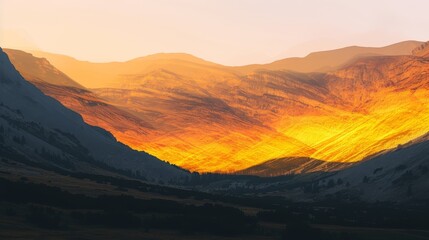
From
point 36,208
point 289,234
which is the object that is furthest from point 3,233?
point 289,234

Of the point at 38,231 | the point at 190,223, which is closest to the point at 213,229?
the point at 190,223

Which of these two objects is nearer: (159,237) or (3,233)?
(3,233)

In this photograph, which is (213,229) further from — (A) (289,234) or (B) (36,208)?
(B) (36,208)

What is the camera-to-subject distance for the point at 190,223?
4203 inches

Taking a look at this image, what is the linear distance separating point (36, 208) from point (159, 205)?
1510 inches

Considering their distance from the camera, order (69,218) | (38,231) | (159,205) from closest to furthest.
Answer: (38,231) → (69,218) → (159,205)

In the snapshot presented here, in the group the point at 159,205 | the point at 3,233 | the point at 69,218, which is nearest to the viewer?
the point at 3,233

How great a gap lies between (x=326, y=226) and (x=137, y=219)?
41.0 meters

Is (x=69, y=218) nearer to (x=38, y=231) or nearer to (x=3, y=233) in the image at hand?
(x=38, y=231)

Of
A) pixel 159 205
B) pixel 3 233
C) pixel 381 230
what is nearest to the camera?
pixel 3 233

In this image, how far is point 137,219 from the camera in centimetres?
10669

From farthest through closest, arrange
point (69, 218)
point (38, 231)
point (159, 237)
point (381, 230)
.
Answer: point (381, 230)
point (69, 218)
point (159, 237)
point (38, 231)

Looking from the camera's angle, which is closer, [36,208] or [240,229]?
[36,208]

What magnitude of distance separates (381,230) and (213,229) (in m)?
36.0
